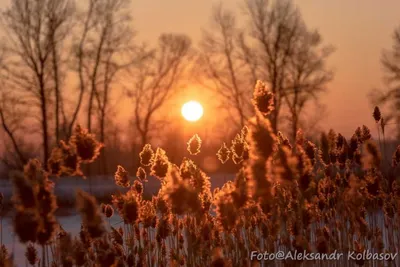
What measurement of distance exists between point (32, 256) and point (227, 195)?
1.52 m

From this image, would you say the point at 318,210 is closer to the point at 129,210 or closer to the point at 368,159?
the point at 368,159

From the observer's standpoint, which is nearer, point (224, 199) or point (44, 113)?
point (224, 199)

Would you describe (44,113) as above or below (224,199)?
above

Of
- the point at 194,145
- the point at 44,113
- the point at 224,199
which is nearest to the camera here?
the point at 224,199

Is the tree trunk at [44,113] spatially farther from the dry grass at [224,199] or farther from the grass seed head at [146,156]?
the grass seed head at [146,156]

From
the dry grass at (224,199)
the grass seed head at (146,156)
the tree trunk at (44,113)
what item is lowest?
the dry grass at (224,199)

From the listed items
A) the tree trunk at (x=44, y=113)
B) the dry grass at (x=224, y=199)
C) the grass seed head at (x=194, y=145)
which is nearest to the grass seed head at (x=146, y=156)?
the dry grass at (x=224, y=199)

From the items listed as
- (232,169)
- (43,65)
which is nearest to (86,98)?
(43,65)

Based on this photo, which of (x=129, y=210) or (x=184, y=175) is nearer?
(x=129, y=210)

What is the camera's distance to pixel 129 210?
3537 mm

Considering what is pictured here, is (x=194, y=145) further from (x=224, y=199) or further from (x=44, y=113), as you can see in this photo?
(x=44, y=113)

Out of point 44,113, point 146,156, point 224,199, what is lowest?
point 224,199

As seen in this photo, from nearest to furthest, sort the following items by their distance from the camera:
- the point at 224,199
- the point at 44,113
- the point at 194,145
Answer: the point at 224,199
the point at 194,145
the point at 44,113

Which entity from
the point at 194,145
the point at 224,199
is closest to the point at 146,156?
the point at 194,145
